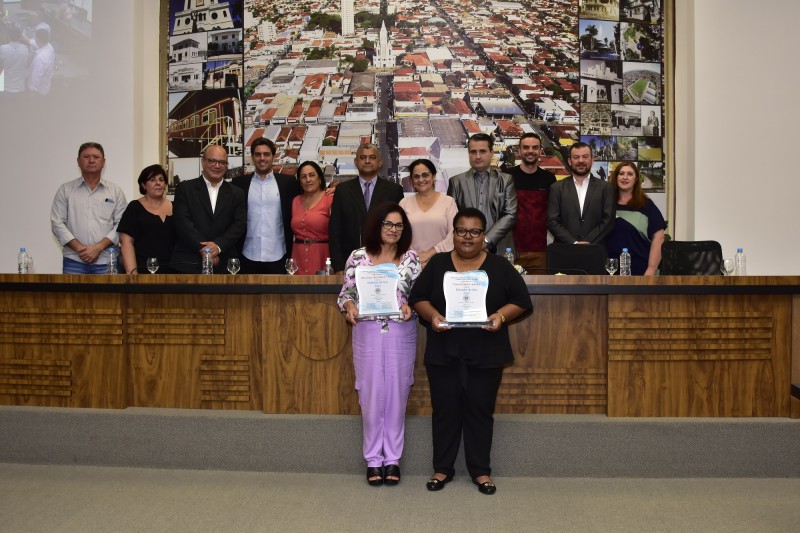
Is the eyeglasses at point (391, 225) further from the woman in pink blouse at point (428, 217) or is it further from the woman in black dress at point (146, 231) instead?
the woman in black dress at point (146, 231)

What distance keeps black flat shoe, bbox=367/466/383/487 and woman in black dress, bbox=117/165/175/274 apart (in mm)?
2314

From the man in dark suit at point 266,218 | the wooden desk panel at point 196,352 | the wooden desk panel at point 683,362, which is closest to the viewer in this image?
the wooden desk panel at point 683,362

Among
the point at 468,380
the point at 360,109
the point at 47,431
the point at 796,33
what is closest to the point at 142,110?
the point at 360,109

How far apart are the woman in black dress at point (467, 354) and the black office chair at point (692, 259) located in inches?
50.3

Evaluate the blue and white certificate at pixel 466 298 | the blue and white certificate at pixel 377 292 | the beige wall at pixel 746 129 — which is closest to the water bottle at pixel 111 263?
the blue and white certificate at pixel 377 292

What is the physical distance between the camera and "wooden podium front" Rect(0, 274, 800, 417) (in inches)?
167

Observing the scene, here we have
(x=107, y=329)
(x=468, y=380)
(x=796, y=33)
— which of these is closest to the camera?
(x=468, y=380)

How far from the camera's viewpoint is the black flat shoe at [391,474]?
13.0 feet

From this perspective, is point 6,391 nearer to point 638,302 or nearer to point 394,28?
point 638,302

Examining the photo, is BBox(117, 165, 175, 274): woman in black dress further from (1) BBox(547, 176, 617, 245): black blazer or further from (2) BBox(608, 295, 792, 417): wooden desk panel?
(2) BBox(608, 295, 792, 417): wooden desk panel

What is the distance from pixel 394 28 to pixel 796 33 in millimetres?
3549

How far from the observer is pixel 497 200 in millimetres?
5273

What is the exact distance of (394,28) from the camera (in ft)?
22.4

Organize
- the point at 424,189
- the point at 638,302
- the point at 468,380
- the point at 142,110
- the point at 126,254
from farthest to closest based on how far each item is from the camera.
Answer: the point at 142,110, the point at 126,254, the point at 424,189, the point at 638,302, the point at 468,380
